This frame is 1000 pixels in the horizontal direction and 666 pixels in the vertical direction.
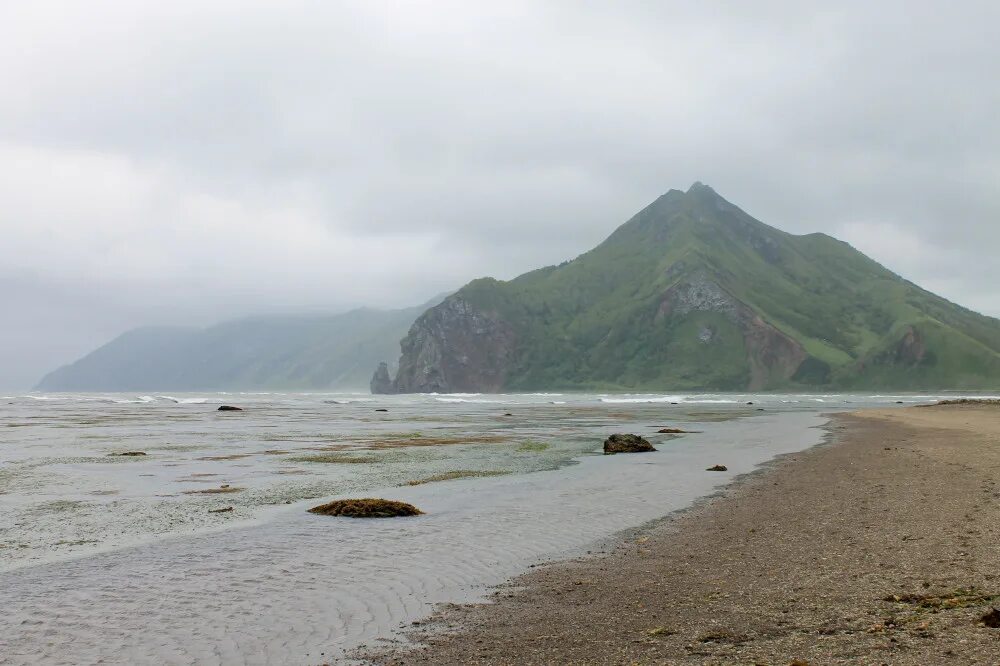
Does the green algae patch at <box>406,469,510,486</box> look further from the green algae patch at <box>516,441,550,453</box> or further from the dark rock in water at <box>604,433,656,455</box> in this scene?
the dark rock in water at <box>604,433,656,455</box>

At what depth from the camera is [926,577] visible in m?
11.4

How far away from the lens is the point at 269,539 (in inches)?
654

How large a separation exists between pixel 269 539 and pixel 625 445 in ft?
81.6

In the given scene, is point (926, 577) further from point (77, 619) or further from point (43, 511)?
point (43, 511)

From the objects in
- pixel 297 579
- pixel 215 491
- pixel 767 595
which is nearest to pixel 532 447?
pixel 215 491

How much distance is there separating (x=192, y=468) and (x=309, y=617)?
22630 millimetres

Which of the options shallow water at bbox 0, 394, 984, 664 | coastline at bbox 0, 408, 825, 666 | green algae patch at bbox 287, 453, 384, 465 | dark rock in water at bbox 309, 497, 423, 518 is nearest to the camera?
coastline at bbox 0, 408, 825, 666

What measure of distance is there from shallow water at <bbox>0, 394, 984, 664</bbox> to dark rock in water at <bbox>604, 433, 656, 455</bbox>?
163 cm

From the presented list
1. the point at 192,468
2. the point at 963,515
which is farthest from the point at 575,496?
the point at 192,468

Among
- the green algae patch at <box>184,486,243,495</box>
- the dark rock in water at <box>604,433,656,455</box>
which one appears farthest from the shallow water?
the dark rock in water at <box>604,433,656,455</box>

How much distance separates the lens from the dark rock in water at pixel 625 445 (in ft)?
125

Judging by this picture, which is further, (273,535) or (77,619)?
(273,535)

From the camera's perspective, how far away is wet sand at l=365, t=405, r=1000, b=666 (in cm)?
863

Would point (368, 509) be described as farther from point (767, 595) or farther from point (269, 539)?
point (767, 595)
